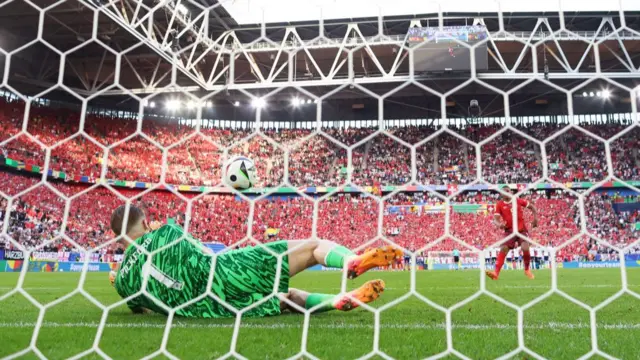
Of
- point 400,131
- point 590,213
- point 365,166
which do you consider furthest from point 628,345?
point 400,131

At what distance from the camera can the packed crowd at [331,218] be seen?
1255 cm

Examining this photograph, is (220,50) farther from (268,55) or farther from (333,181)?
(333,181)

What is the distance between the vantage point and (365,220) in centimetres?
1405

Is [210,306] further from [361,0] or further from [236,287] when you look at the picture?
[361,0]

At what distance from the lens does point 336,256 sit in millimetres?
2855

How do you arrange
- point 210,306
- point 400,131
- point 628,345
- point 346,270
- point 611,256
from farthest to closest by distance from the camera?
point 400,131, point 611,256, point 210,306, point 346,270, point 628,345

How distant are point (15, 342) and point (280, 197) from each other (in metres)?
13.4

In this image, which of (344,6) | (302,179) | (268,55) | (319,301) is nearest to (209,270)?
(319,301)

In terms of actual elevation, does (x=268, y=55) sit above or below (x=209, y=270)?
above

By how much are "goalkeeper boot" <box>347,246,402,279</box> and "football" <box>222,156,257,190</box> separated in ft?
3.01

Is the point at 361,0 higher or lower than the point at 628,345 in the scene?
higher

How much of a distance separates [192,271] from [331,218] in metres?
11.7

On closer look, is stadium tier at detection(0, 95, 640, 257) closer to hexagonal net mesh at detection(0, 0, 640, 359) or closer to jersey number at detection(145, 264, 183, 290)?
hexagonal net mesh at detection(0, 0, 640, 359)

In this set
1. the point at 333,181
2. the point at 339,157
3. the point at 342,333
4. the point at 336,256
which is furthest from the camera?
the point at 339,157
